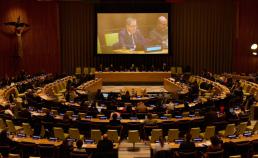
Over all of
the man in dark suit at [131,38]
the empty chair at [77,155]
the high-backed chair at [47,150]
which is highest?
the man in dark suit at [131,38]

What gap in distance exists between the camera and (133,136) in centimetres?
1268

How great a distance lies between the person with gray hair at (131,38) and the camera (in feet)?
113

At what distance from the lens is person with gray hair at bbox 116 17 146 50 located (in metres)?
34.4

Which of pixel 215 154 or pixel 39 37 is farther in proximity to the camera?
pixel 39 37

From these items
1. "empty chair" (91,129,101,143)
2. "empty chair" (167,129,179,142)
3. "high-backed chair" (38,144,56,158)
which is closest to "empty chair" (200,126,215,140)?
"empty chair" (167,129,179,142)

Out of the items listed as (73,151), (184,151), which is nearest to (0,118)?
(73,151)

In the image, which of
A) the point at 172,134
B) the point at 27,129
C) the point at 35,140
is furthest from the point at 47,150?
the point at 172,134

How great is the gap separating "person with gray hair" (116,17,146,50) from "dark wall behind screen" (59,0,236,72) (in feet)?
4.43

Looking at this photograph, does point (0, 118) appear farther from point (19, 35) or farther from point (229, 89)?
point (19, 35)

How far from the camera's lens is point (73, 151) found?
1030cm

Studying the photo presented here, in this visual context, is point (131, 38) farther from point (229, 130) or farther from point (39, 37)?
point (229, 130)

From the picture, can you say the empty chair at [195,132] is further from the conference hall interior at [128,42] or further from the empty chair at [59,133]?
the conference hall interior at [128,42]

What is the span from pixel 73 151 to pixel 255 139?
18.5 ft

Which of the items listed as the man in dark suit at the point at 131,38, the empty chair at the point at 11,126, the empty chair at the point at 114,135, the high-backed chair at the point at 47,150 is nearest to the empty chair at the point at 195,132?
the empty chair at the point at 114,135
